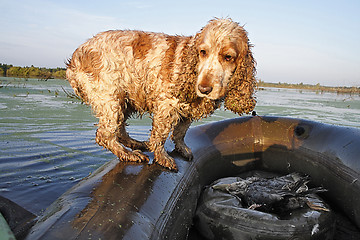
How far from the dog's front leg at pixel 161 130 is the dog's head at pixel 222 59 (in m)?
0.57

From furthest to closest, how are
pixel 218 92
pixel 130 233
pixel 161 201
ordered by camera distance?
pixel 218 92 < pixel 161 201 < pixel 130 233

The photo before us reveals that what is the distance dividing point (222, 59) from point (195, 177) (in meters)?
Answer: 1.60

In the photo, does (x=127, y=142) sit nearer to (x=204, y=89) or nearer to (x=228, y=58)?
(x=204, y=89)

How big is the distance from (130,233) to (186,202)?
1302 mm

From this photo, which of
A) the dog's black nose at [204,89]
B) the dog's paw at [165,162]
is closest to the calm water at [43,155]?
→ the dog's paw at [165,162]

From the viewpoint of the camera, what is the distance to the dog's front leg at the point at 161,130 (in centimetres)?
331

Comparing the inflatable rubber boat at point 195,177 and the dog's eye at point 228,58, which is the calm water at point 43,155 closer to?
the inflatable rubber boat at point 195,177

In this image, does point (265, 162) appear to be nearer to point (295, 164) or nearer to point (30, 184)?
point (295, 164)

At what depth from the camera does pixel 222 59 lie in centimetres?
291

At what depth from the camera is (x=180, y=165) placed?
3.45 metres

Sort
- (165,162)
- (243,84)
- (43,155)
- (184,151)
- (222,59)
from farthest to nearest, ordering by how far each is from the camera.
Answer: (43,155)
(184,151)
(165,162)
(243,84)
(222,59)

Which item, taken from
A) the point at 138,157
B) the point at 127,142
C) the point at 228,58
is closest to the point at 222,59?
the point at 228,58

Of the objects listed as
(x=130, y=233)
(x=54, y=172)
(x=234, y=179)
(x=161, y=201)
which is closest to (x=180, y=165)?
(x=234, y=179)

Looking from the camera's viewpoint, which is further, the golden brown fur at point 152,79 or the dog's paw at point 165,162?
the dog's paw at point 165,162
